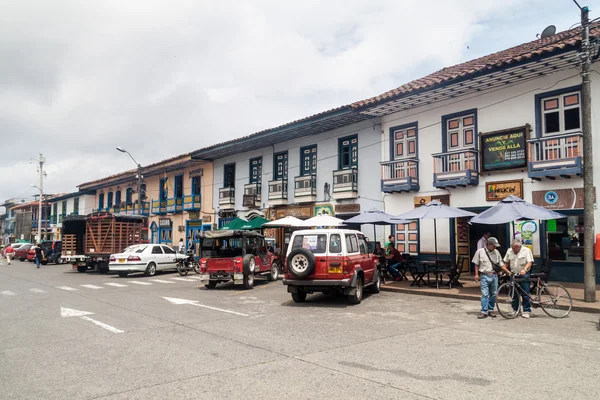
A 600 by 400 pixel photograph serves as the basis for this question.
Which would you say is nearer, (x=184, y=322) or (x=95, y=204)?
(x=184, y=322)

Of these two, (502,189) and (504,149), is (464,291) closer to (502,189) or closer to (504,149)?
(502,189)

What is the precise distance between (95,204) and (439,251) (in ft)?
137

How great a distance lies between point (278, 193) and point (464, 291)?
13.6 metres

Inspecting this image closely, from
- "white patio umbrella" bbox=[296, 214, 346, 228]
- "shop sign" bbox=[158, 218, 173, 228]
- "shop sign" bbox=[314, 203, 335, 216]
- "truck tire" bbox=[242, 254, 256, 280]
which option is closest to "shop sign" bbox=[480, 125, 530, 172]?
"white patio umbrella" bbox=[296, 214, 346, 228]

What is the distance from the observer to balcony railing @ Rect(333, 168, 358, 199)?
21078 mm

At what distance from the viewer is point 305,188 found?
23609 millimetres

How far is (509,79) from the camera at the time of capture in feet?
50.6

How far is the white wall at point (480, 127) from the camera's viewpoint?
563 inches

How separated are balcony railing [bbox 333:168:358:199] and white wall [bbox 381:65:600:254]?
6.14 ft

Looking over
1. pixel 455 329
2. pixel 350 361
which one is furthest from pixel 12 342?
pixel 455 329

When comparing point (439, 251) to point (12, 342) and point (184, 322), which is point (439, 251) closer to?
point (184, 322)

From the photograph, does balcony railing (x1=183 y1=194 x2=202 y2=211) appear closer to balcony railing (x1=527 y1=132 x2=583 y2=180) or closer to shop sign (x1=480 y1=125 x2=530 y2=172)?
shop sign (x1=480 y1=125 x2=530 y2=172)

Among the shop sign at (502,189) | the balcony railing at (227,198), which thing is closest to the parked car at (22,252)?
the balcony railing at (227,198)

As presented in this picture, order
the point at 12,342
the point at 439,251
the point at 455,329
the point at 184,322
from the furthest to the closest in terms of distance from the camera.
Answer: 1. the point at 439,251
2. the point at 184,322
3. the point at 455,329
4. the point at 12,342
